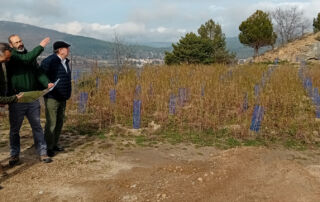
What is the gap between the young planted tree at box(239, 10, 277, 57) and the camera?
26688 mm

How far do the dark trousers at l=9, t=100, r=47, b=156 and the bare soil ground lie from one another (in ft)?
0.76

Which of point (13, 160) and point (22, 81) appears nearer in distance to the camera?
point (22, 81)

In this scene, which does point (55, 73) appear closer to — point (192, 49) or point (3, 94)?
point (3, 94)

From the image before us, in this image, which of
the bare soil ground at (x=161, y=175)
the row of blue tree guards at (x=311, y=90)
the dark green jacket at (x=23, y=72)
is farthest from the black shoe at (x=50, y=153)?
the row of blue tree guards at (x=311, y=90)

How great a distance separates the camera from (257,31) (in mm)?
26578

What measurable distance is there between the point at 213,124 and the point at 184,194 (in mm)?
2774

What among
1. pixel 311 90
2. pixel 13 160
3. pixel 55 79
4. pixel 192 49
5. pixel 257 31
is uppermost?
pixel 257 31

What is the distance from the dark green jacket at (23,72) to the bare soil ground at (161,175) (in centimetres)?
103

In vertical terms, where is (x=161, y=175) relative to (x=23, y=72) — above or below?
below

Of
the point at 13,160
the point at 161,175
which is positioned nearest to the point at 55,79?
the point at 13,160

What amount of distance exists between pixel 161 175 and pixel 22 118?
181 centimetres

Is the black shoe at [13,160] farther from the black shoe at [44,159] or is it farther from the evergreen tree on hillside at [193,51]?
the evergreen tree on hillside at [193,51]

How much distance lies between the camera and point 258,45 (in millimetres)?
27656

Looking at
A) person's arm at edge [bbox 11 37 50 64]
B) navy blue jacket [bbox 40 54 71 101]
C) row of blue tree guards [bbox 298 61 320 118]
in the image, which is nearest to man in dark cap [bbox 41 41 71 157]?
navy blue jacket [bbox 40 54 71 101]
